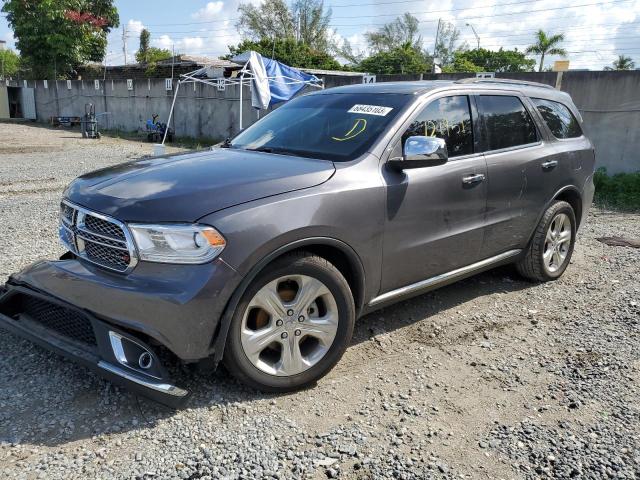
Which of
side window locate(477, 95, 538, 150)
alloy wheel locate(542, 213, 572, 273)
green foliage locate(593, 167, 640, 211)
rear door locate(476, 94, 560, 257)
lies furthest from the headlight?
green foliage locate(593, 167, 640, 211)

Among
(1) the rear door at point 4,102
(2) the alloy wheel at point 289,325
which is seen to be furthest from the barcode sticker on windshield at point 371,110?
(1) the rear door at point 4,102

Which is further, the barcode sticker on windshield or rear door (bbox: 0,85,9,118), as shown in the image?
rear door (bbox: 0,85,9,118)

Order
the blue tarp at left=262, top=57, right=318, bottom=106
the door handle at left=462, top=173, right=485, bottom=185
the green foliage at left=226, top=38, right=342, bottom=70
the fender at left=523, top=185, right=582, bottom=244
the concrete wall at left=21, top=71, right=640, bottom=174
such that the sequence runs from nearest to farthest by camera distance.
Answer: the door handle at left=462, top=173, right=485, bottom=185 → the fender at left=523, top=185, right=582, bottom=244 → the concrete wall at left=21, top=71, right=640, bottom=174 → the blue tarp at left=262, top=57, right=318, bottom=106 → the green foliage at left=226, top=38, right=342, bottom=70

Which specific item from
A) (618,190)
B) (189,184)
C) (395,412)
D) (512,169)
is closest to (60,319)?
(189,184)

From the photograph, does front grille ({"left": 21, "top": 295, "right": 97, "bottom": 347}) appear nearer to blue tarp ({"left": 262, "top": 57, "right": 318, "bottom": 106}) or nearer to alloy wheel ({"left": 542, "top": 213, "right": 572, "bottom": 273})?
alloy wheel ({"left": 542, "top": 213, "right": 572, "bottom": 273})

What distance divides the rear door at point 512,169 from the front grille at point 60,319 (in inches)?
113

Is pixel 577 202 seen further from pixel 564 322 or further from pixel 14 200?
pixel 14 200

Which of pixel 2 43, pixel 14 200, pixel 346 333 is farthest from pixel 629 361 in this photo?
pixel 2 43

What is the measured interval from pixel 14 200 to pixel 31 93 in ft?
98.4

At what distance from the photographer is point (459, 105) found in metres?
4.10

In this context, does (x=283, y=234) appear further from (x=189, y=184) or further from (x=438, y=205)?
(x=438, y=205)

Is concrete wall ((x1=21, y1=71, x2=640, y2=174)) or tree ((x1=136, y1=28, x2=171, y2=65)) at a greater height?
tree ((x1=136, y1=28, x2=171, y2=65))

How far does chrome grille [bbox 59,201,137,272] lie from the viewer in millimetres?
2750

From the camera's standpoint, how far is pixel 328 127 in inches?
152
